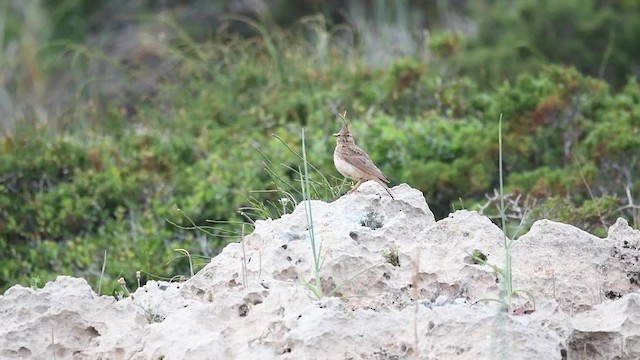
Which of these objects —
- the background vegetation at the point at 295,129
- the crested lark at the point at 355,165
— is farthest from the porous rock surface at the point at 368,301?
the background vegetation at the point at 295,129

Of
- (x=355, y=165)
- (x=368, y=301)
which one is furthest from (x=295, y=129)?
(x=368, y=301)

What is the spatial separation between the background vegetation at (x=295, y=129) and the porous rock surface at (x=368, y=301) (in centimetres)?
167

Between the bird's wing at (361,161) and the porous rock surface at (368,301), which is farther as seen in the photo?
the bird's wing at (361,161)

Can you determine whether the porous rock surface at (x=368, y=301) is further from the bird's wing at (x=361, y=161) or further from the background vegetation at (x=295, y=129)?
the background vegetation at (x=295, y=129)

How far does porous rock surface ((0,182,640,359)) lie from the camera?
4.19 m

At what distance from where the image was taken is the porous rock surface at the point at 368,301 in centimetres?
419

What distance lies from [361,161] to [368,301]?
177 cm

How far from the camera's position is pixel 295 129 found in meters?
11.4

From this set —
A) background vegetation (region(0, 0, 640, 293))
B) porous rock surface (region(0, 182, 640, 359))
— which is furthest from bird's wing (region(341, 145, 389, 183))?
porous rock surface (region(0, 182, 640, 359))

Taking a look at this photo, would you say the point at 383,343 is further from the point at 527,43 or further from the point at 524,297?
the point at 527,43

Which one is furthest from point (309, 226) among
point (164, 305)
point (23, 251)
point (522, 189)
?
point (23, 251)

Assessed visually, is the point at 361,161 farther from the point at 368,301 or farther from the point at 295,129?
the point at 295,129

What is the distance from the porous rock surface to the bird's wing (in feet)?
2.76

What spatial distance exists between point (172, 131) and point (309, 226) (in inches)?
289
